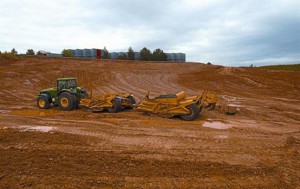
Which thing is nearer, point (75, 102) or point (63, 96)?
point (63, 96)

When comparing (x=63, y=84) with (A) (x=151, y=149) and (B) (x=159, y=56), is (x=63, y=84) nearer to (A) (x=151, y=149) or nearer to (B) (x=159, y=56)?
(A) (x=151, y=149)

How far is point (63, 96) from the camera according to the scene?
10.1m

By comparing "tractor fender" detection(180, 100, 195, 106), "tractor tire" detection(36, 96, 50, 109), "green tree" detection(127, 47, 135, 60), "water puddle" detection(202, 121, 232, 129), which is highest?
"green tree" detection(127, 47, 135, 60)

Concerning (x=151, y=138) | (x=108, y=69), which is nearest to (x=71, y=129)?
(x=151, y=138)

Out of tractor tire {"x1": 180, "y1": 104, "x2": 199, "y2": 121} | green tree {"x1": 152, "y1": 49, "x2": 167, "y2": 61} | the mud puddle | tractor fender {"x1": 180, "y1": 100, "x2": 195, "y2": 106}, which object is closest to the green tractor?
the mud puddle

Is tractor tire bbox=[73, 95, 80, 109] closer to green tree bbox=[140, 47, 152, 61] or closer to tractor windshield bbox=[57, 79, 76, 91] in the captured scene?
tractor windshield bbox=[57, 79, 76, 91]

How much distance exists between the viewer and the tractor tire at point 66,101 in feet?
32.9

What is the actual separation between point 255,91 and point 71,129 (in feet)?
44.1

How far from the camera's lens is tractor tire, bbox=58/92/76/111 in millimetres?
10023

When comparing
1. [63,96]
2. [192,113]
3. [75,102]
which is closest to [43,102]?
[63,96]

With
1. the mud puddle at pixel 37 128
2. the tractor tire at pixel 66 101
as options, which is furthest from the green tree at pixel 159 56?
the mud puddle at pixel 37 128

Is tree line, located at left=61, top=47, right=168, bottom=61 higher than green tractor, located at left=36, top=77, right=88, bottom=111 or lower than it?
higher

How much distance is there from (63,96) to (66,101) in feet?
0.84

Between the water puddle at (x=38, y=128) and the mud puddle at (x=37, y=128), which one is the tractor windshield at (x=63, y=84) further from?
the water puddle at (x=38, y=128)
